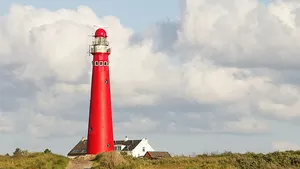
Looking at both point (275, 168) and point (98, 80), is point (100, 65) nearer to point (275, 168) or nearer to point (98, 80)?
point (98, 80)

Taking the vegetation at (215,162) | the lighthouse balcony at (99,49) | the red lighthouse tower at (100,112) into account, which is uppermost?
the lighthouse balcony at (99,49)

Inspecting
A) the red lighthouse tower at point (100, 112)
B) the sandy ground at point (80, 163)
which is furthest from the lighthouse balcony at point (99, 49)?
the sandy ground at point (80, 163)

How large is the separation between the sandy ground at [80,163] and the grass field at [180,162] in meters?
0.49

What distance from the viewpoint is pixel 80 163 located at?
5453 centimetres

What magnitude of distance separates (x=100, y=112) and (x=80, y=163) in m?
5.88

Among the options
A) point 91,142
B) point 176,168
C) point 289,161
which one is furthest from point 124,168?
point 289,161

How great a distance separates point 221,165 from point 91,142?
13384 mm

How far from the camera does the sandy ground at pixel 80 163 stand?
52.9 metres

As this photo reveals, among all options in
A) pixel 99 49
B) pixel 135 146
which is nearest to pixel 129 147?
pixel 135 146

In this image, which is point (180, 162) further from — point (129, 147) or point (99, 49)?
point (129, 147)

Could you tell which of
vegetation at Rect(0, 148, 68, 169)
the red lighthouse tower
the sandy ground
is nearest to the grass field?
vegetation at Rect(0, 148, 68, 169)

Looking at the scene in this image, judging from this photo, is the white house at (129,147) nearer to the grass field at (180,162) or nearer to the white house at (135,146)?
the white house at (135,146)

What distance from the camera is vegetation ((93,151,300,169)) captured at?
50.7 meters

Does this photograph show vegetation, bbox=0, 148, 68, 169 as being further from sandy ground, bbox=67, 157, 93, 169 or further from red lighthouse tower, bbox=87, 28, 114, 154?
red lighthouse tower, bbox=87, 28, 114, 154
